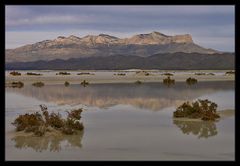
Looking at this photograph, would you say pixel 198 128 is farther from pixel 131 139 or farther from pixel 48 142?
pixel 48 142

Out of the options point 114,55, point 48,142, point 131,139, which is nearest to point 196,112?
point 131,139

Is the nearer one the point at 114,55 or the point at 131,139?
the point at 131,139

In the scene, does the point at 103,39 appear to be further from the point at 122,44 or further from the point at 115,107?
the point at 115,107

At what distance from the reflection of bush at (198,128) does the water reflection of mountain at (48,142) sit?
301 cm

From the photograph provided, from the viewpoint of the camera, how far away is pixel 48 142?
9961mm

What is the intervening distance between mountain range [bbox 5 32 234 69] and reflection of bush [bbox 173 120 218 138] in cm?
8169

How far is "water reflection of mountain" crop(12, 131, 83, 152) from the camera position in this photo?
9.48m

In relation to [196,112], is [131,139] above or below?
below

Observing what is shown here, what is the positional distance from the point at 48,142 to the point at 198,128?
173 inches

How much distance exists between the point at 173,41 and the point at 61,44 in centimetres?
4336

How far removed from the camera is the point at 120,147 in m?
9.39

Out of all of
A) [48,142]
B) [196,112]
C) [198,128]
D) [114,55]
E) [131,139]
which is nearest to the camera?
[48,142]

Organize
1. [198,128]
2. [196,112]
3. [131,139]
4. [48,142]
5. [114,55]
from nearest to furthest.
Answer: [48,142], [131,139], [198,128], [196,112], [114,55]

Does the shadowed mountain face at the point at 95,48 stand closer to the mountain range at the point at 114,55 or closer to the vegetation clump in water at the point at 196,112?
the mountain range at the point at 114,55
